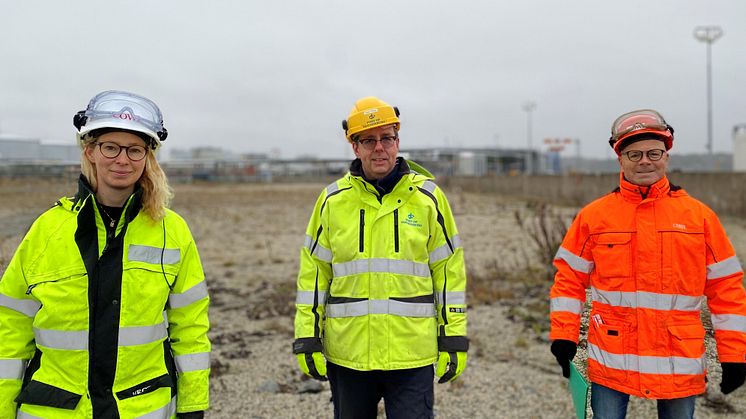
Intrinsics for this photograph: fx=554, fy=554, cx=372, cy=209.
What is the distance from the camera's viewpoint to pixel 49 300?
6.93 feet

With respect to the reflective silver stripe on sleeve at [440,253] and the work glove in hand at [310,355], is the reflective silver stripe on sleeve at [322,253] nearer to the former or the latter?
the work glove in hand at [310,355]

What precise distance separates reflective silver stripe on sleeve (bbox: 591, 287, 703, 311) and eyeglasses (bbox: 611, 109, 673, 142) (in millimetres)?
777

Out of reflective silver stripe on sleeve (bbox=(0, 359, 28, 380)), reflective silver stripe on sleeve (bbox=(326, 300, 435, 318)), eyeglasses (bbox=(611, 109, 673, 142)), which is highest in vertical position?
eyeglasses (bbox=(611, 109, 673, 142))

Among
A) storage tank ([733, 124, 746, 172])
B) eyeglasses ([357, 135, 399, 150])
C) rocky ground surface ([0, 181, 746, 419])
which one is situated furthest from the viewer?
storage tank ([733, 124, 746, 172])

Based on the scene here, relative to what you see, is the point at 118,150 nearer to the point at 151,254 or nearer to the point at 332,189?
the point at 151,254

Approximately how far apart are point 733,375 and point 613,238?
2.63 feet

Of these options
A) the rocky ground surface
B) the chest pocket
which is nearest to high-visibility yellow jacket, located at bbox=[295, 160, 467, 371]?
the chest pocket

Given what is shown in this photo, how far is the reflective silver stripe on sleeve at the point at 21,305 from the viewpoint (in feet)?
6.99

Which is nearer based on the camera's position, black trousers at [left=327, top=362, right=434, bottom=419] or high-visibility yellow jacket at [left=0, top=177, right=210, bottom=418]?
high-visibility yellow jacket at [left=0, top=177, right=210, bottom=418]

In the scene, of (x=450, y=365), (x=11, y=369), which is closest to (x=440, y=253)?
(x=450, y=365)

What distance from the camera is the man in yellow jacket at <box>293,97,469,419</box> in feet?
8.90

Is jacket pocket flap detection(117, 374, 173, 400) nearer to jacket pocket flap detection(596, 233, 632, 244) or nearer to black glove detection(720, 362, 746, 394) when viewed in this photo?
jacket pocket flap detection(596, 233, 632, 244)

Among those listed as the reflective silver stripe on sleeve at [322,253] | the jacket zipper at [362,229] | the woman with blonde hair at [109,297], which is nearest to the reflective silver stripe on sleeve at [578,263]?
the jacket zipper at [362,229]

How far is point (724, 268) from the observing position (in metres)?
2.59
